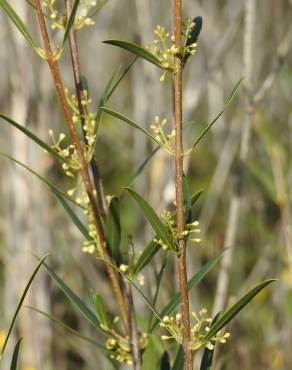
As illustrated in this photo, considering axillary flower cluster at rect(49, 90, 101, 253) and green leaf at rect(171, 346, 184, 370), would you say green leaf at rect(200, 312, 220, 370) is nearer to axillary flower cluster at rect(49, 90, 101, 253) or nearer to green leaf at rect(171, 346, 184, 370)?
green leaf at rect(171, 346, 184, 370)

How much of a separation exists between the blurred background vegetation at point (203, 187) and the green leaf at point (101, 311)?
0.28 meters

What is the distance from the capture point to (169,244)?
0.71 m

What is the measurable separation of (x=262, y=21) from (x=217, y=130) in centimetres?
36

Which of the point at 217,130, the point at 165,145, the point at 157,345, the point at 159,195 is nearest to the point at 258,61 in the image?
the point at 217,130

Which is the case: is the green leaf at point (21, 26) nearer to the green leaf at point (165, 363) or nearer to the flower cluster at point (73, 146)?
the flower cluster at point (73, 146)

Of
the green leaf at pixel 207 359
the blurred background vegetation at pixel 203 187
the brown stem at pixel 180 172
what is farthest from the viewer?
the blurred background vegetation at pixel 203 187

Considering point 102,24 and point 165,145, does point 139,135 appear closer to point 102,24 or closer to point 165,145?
point 102,24

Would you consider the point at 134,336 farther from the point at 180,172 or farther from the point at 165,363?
the point at 180,172

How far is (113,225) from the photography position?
80cm

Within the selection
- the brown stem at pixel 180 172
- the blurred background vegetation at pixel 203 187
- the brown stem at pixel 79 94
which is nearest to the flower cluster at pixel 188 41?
the brown stem at pixel 180 172

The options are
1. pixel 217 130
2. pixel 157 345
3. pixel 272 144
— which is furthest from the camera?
pixel 217 130

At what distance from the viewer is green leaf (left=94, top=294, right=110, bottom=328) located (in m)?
0.82

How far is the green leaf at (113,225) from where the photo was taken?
2.63ft

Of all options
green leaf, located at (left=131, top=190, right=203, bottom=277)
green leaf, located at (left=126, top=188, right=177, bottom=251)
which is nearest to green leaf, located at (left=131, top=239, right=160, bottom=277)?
green leaf, located at (left=131, top=190, right=203, bottom=277)
